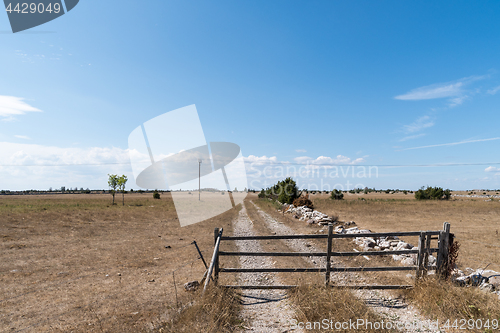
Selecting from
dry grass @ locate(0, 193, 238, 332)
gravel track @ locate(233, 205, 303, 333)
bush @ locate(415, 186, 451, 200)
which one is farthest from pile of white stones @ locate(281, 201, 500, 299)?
bush @ locate(415, 186, 451, 200)

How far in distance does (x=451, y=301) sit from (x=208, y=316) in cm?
555

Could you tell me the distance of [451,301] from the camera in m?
5.60

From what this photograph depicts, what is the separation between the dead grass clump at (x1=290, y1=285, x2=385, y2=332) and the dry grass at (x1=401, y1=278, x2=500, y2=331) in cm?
156

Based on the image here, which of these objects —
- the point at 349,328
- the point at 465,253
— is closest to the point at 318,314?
the point at 349,328

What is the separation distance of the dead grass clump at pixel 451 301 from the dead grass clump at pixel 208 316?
14.9ft

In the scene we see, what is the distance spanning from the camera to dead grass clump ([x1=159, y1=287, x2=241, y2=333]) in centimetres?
479

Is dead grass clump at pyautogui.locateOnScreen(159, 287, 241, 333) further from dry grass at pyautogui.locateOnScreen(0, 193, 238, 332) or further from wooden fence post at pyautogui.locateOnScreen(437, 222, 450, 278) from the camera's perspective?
wooden fence post at pyautogui.locateOnScreen(437, 222, 450, 278)

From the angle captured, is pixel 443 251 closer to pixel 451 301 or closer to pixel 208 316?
pixel 451 301

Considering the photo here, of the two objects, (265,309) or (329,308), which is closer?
(329,308)

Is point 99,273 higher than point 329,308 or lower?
lower

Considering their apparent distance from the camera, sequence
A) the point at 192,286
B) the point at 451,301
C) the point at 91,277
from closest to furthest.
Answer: the point at 451,301 < the point at 192,286 < the point at 91,277

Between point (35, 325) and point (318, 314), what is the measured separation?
656 centimetres

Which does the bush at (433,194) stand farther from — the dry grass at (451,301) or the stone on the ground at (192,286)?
the stone on the ground at (192,286)

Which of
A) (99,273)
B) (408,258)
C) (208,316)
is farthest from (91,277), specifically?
(408,258)
